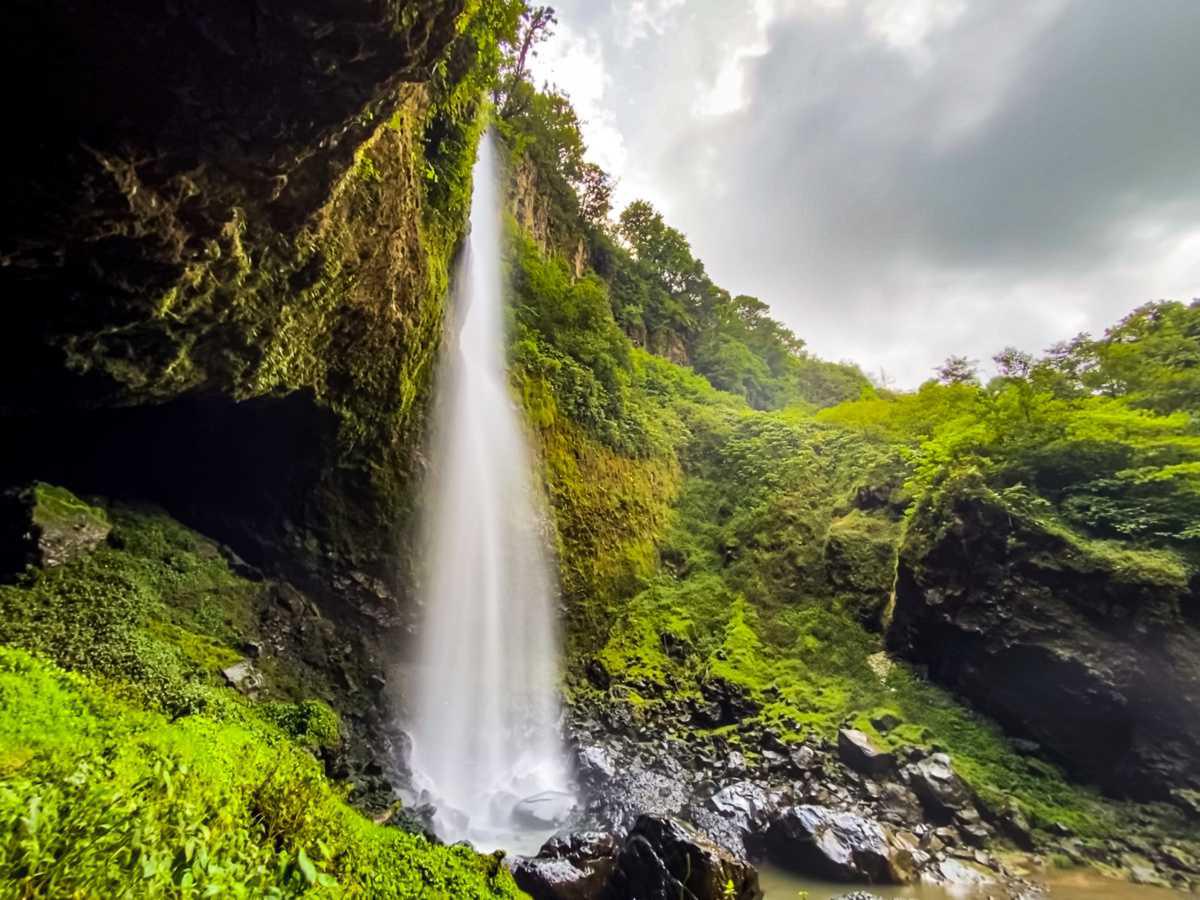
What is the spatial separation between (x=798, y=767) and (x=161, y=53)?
11.7 meters

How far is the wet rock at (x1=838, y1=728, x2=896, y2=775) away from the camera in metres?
9.48

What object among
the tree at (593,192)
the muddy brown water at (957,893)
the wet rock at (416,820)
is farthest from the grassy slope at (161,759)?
the tree at (593,192)

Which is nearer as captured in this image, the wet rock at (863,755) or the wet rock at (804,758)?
the wet rock at (863,755)

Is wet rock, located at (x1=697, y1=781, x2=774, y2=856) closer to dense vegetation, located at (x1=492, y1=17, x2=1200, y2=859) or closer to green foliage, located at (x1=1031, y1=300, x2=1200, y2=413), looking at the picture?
dense vegetation, located at (x1=492, y1=17, x2=1200, y2=859)

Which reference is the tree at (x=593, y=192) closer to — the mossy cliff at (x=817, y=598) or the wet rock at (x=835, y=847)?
the mossy cliff at (x=817, y=598)

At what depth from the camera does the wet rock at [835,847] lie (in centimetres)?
717

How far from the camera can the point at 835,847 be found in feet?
24.3

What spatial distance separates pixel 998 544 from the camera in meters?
11.2

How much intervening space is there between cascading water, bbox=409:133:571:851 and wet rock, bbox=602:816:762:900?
7.70 feet

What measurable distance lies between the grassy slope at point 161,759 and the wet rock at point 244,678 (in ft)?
0.62

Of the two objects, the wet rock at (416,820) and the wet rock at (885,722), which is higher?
the wet rock at (885,722)

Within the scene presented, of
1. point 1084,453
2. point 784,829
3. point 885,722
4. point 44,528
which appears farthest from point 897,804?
point 44,528

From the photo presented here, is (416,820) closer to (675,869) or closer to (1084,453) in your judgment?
(675,869)

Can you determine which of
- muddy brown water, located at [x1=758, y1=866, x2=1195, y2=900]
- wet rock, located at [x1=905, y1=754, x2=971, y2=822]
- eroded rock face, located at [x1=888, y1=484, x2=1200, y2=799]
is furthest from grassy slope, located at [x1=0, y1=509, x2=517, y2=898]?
eroded rock face, located at [x1=888, y1=484, x2=1200, y2=799]
